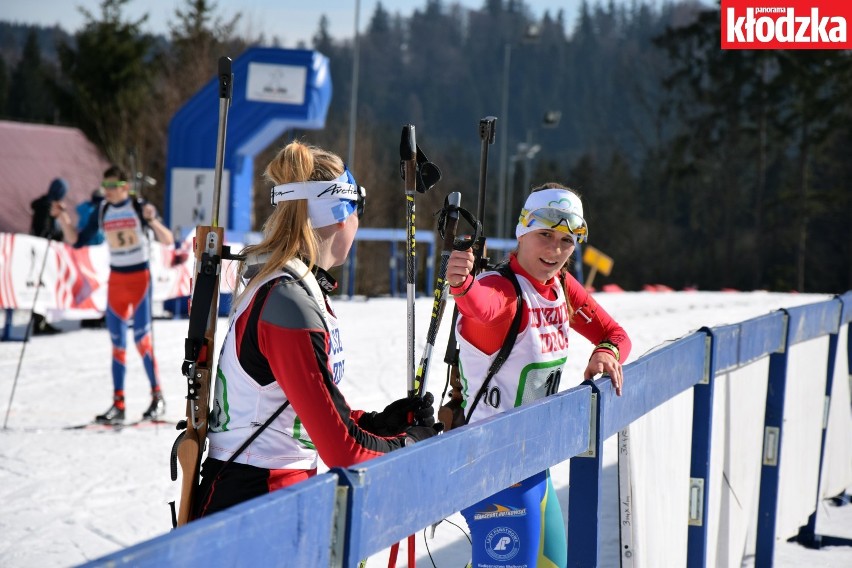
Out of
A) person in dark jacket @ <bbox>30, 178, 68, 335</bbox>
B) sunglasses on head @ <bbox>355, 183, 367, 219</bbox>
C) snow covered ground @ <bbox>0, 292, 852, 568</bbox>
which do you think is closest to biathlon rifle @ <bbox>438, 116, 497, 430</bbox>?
sunglasses on head @ <bbox>355, 183, 367, 219</bbox>

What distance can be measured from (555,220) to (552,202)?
7cm

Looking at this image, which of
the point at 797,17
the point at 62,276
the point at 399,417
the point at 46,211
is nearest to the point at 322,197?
A: the point at 399,417

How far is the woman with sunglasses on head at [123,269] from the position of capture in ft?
25.9

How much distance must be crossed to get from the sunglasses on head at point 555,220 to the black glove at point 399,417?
43.3 inches

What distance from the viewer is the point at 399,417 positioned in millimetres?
2732

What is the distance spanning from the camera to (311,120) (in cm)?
1622

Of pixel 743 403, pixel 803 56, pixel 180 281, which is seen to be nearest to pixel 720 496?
A: pixel 743 403

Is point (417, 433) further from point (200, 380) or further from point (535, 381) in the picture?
point (535, 381)

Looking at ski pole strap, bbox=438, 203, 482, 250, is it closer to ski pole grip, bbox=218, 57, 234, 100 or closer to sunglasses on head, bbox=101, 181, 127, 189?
ski pole grip, bbox=218, 57, 234, 100

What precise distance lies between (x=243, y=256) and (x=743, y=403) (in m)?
2.67

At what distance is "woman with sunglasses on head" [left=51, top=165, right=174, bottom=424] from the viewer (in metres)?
7.89

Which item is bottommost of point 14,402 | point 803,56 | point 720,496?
point 14,402

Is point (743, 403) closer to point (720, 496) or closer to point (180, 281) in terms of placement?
point (720, 496)

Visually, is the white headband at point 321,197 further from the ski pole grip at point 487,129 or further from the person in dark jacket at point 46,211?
the person in dark jacket at point 46,211
